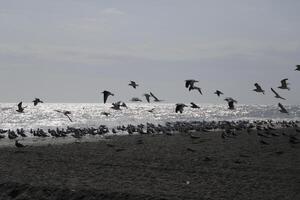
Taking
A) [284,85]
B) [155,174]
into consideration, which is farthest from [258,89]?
[155,174]

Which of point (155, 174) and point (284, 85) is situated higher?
point (284, 85)

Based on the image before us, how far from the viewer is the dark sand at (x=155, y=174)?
19000 mm

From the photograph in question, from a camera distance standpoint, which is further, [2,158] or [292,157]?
[2,158]

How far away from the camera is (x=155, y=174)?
Result: 2344 cm

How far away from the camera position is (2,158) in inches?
1242

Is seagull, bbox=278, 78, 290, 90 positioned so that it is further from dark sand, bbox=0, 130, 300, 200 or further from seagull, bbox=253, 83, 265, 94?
dark sand, bbox=0, 130, 300, 200

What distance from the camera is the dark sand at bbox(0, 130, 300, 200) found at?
1900 centimetres

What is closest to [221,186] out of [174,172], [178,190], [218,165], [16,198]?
[178,190]

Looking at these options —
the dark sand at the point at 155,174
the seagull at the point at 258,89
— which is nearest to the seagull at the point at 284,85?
the seagull at the point at 258,89

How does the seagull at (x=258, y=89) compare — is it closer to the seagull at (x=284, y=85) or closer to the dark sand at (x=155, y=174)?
the seagull at (x=284, y=85)

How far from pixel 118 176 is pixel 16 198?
481cm

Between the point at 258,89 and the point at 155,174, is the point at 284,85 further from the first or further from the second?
the point at 155,174

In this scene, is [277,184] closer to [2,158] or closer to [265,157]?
[265,157]

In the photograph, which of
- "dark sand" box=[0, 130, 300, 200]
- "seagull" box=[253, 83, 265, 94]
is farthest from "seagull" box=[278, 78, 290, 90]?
"dark sand" box=[0, 130, 300, 200]
